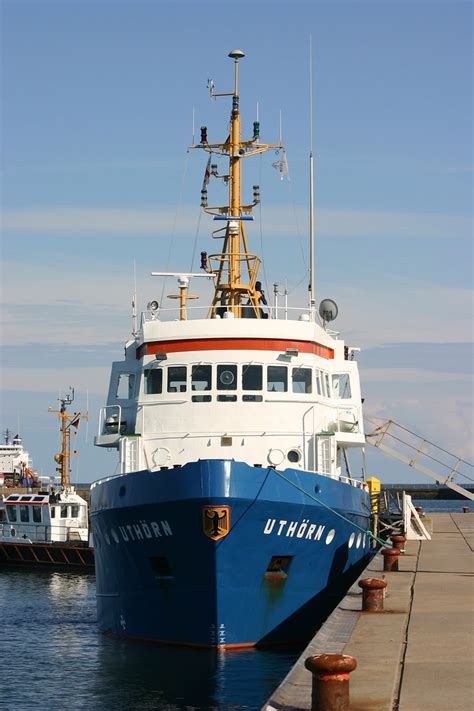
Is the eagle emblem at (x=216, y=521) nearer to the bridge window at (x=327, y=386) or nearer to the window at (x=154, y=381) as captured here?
the window at (x=154, y=381)

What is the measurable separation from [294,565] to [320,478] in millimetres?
2065

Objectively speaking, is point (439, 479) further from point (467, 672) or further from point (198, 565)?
point (467, 672)

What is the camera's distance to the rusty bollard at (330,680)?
10.3m

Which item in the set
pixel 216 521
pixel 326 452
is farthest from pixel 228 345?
pixel 216 521

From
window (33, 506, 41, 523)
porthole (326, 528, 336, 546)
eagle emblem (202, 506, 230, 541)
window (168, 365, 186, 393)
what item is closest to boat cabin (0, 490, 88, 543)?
window (33, 506, 41, 523)

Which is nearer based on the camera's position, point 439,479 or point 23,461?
point 439,479

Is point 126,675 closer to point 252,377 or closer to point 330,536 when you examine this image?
point 330,536

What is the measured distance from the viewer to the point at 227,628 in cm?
2247

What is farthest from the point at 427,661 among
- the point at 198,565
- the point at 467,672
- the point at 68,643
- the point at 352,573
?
the point at 68,643

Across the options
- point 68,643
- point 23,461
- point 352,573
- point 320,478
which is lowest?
point 68,643

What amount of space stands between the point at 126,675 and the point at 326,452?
7.51 m

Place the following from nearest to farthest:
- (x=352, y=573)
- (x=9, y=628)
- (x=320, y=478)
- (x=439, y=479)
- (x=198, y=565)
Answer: (x=198, y=565) → (x=320, y=478) → (x=352, y=573) → (x=9, y=628) → (x=439, y=479)

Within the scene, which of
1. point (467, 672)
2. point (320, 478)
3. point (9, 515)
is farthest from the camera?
point (9, 515)

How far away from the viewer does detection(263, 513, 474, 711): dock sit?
1160cm
